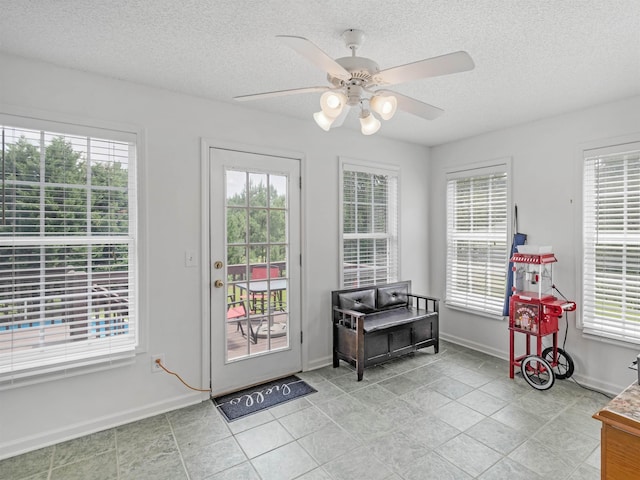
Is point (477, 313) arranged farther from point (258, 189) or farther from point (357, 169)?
point (258, 189)

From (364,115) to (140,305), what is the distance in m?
2.11

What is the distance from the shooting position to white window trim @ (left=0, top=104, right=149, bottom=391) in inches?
87.9

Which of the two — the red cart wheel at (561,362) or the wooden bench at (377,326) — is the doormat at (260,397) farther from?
the red cart wheel at (561,362)

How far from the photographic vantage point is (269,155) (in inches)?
128

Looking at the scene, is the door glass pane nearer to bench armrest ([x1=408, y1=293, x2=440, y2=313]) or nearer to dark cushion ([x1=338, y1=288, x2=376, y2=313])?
dark cushion ([x1=338, y1=288, x2=376, y2=313])

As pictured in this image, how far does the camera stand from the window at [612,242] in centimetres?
292

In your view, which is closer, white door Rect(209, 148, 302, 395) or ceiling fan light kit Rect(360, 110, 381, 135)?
ceiling fan light kit Rect(360, 110, 381, 135)

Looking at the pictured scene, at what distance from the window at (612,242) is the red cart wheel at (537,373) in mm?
547

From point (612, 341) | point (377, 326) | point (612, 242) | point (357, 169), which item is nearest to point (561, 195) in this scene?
point (612, 242)

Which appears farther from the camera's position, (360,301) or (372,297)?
(372,297)

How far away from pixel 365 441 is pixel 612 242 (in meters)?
2.69

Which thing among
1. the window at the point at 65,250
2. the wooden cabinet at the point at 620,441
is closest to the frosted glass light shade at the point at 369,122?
the wooden cabinet at the point at 620,441

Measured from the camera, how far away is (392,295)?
397 cm

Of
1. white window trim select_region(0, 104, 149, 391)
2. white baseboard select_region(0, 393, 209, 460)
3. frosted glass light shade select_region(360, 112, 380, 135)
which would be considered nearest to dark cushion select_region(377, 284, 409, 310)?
white baseboard select_region(0, 393, 209, 460)
